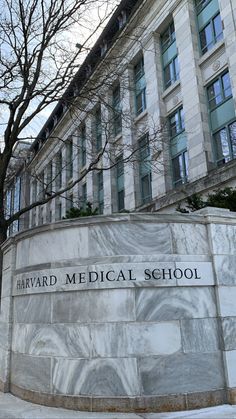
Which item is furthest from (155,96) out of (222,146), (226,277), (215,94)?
(226,277)

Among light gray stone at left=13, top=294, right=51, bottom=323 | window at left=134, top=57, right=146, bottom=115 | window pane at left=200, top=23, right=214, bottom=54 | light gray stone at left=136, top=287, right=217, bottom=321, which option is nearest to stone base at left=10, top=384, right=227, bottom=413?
light gray stone at left=136, top=287, right=217, bottom=321

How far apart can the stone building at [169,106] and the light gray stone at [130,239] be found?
6537 millimetres

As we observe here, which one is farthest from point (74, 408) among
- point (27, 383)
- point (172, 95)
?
point (172, 95)

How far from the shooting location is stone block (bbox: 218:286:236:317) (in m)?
6.21

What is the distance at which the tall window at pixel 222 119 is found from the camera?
1666 cm

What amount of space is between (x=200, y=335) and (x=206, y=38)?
17.0m

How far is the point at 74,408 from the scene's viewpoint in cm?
575

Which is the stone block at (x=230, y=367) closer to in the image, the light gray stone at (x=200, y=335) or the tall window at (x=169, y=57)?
the light gray stone at (x=200, y=335)

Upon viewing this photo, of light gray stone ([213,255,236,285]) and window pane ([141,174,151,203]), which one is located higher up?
window pane ([141,174,151,203])

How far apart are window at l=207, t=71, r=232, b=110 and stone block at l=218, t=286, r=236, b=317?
1268 cm

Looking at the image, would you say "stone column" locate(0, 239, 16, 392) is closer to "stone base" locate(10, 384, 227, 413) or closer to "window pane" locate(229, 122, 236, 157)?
"stone base" locate(10, 384, 227, 413)

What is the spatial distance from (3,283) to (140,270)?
3.85 meters

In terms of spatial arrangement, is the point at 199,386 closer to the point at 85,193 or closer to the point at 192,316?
the point at 192,316

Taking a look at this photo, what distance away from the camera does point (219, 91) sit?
17578 mm
